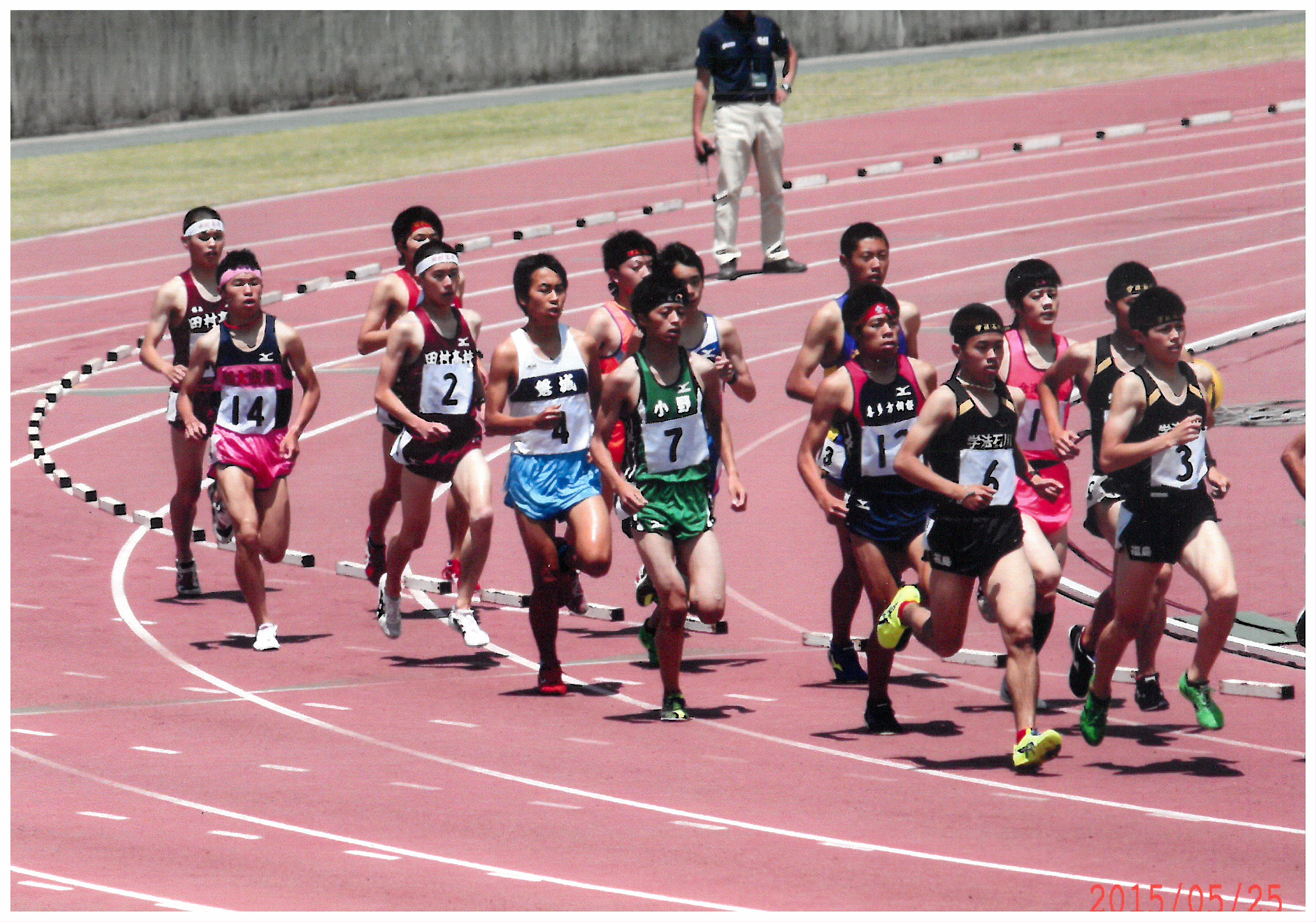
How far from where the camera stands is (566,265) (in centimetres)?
2306

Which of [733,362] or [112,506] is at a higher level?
[733,362]

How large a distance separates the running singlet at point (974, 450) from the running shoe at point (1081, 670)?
128 centimetres

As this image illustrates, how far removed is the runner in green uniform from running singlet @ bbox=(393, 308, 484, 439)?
4.87 feet

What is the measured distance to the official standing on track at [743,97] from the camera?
65.1ft

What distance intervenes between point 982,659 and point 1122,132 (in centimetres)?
2076

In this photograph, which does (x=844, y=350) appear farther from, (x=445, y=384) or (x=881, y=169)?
(x=881, y=169)

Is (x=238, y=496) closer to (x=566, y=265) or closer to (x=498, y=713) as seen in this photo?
(x=498, y=713)

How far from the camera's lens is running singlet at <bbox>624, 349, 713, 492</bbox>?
32.4 feet

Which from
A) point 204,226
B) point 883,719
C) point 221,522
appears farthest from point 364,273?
point 883,719

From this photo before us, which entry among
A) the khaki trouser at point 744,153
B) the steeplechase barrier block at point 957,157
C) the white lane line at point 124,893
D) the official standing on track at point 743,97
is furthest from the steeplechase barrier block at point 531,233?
the white lane line at point 124,893

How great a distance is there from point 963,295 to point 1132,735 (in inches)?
462

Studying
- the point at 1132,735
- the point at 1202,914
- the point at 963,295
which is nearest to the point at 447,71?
the point at 963,295

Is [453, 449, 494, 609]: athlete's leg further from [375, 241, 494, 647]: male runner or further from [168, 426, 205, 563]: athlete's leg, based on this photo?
[168, 426, 205, 563]: athlete's leg

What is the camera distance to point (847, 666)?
418 inches
